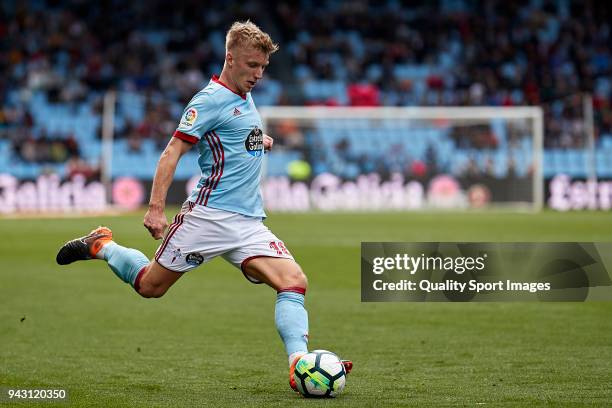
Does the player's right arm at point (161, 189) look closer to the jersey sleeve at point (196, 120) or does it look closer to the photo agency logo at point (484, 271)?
the jersey sleeve at point (196, 120)

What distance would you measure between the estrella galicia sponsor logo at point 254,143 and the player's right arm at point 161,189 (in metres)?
0.39

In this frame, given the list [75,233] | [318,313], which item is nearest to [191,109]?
[318,313]

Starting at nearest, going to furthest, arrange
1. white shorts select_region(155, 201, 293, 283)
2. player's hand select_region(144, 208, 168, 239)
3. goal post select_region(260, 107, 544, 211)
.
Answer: player's hand select_region(144, 208, 168, 239)
white shorts select_region(155, 201, 293, 283)
goal post select_region(260, 107, 544, 211)

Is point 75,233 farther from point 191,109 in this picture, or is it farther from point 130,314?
point 191,109

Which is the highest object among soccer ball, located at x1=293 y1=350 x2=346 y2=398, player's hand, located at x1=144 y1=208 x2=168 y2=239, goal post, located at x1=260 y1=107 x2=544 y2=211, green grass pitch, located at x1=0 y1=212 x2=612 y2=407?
player's hand, located at x1=144 y1=208 x2=168 y2=239

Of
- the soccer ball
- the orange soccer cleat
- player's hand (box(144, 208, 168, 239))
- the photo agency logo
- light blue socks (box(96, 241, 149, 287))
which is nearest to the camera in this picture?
the soccer ball

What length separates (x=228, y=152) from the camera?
21.4ft

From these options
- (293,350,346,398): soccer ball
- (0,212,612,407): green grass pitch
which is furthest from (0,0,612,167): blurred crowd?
(293,350,346,398): soccer ball

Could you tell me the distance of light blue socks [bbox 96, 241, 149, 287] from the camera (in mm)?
7016

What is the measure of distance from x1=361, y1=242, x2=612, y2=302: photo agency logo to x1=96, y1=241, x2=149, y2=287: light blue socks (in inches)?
62.4

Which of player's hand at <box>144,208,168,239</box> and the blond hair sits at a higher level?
the blond hair

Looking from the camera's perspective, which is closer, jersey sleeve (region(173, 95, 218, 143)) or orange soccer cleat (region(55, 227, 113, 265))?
jersey sleeve (region(173, 95, 218, 143))

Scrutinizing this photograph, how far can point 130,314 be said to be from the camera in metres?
10.7

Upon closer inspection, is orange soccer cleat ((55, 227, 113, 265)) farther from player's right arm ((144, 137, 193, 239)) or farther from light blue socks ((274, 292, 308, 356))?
light blue socks ((274, 292, 308, 356))
